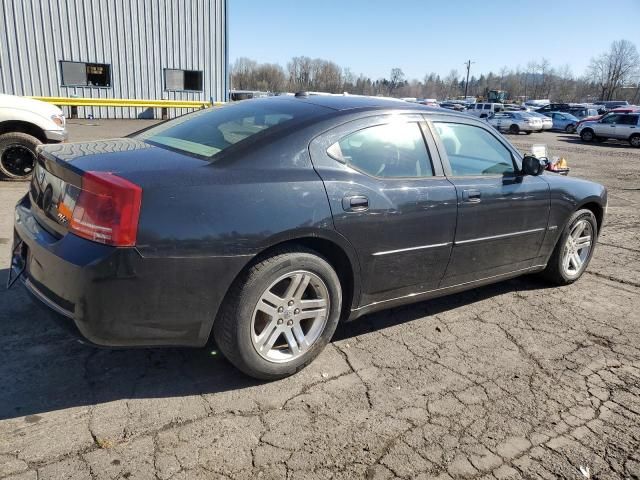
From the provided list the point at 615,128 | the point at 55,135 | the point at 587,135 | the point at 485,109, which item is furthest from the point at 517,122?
the point at 55,135

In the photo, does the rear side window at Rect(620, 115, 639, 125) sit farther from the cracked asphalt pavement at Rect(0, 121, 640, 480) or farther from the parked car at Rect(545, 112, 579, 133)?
the cracked asphalt pavement at Rect(0, 121, 640, 480)

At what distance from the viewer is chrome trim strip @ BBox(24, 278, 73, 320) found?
2.45 meters

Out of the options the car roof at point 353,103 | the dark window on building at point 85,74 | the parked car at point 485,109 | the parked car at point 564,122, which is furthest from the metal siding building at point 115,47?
the parked car at point 564,122

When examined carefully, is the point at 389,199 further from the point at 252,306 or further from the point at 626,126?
the point at 626,126

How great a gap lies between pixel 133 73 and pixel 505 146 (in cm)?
2165

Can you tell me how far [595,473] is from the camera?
2.38m

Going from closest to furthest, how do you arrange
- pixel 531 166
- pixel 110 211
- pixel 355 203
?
pixel 110 211 < pixel 355 203 < pixel 531 166

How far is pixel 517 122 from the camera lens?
31328 mm

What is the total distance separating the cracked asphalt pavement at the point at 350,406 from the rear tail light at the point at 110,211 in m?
0.92

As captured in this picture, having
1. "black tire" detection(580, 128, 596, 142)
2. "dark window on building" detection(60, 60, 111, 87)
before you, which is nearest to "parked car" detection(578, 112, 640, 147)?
"black tire" detection(580, 128, 596, 142)

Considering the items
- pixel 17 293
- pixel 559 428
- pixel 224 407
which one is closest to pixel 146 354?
pixel 224 407

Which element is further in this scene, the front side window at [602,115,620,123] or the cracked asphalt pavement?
the front side window at [602,115,620,123]

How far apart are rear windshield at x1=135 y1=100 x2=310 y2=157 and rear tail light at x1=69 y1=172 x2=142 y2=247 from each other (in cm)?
62

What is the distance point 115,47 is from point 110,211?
22328 mm
